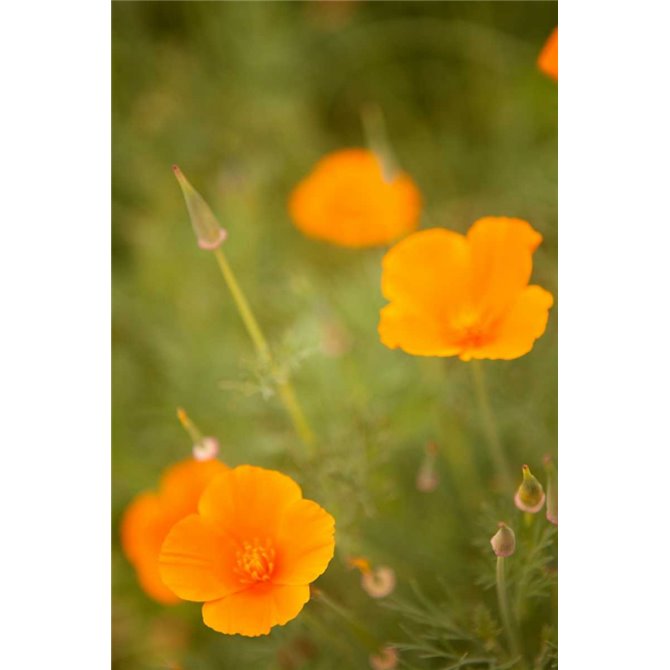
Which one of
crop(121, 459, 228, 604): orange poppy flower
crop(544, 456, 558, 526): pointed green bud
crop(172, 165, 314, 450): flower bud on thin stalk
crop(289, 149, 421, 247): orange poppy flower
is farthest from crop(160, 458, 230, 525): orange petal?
crop(289, 149, 421, 247): orange poppy flower

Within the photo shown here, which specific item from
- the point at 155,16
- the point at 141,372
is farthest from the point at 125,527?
the point at 155,16

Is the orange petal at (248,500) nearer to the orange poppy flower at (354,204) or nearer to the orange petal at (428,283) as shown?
the orange petal at (428,283)

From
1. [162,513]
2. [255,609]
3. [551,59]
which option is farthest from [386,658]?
[551,59]

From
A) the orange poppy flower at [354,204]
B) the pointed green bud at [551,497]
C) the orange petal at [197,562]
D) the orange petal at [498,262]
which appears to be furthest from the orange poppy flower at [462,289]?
the orange poppy flower at [354,204]

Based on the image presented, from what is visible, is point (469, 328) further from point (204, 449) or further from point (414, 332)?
point (204, 449)

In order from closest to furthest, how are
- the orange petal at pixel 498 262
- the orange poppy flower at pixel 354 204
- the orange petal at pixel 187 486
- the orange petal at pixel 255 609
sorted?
the orange petal at pixel 255 609 < the orange petal at pixel 498 262 < the orange petal at pixel 187 486 < the orange poppy flower at pixel 354 204

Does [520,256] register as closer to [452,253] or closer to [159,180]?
[452,253]
